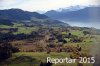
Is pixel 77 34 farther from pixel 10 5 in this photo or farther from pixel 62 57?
pixel 10 5

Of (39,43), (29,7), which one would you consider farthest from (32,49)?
(29,7)

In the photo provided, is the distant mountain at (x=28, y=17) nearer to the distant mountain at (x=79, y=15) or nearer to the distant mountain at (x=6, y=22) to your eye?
the distant mountain at (x=6, y=22)

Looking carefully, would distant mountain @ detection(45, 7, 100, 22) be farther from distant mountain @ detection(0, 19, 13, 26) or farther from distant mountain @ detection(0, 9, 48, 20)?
distant mountain @ detection(0, 19, 13, 26)

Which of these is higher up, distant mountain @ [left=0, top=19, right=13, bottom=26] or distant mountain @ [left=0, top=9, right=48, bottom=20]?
distant mountain @ [left=0, top=9, right=48, bottom=20]

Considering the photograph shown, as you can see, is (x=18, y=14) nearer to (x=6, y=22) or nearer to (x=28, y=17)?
(x=28, y=17)

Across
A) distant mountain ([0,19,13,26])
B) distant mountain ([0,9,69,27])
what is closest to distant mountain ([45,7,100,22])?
distant mountain ([0,9,69,27])

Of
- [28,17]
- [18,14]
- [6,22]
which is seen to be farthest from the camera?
[28,17]

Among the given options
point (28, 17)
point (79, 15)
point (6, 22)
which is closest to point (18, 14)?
point (28, 17)
